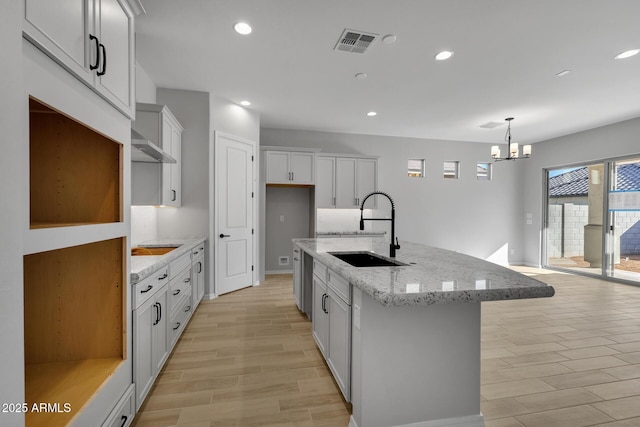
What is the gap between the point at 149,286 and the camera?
191 centimetres

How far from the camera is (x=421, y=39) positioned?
2.81 m

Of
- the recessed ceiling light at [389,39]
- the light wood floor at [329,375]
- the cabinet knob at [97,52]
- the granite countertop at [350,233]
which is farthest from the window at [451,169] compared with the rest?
the cabinet knob at [97,52]

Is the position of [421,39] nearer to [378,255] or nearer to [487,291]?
[378,255]

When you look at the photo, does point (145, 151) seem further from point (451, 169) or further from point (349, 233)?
point (451, 169)

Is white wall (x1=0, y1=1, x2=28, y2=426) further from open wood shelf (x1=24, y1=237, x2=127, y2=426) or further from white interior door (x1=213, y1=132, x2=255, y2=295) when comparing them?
white interior door (x1=213, y1=132, x2=255, y2=295)

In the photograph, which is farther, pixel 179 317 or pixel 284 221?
pixel 284 221

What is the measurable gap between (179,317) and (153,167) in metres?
1.63

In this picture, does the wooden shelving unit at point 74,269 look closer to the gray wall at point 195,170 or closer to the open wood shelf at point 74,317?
the open wood shelf at point 74,317

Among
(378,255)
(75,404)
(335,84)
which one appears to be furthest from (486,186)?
(75,404)

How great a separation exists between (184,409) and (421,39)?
3.57 m

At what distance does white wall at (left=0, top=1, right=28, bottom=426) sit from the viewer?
0.78 m

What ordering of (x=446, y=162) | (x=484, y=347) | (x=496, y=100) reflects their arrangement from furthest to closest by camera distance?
(x=446, y=162) → (x=496, y=100) → (x=484, y=347)

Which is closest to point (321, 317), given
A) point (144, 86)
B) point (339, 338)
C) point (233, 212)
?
point (339, 338)

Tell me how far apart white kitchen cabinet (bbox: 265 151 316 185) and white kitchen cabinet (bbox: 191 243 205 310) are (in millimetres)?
2012
